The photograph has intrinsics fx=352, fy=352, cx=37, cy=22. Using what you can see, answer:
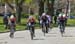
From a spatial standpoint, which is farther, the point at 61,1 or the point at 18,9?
the point at 61,1

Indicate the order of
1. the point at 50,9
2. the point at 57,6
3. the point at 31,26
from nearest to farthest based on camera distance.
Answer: the point at 31,26, the point at 50,9, the point at 57,6

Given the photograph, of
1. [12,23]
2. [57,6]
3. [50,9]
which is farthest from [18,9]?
[57,6]

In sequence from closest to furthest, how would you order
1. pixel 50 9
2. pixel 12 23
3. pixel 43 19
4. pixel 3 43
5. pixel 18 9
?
pixel 3 43 < pixel 12 23 < pixel 43 19 < pixel 18 9 < pixel 50 9

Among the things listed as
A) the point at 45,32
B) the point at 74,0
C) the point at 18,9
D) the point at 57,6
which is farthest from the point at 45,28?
the point at 74,0

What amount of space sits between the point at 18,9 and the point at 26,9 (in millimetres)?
61451

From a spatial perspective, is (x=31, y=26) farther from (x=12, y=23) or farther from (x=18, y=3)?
(x=18, y=3)

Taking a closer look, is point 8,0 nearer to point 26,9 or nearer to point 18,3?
point 18,3

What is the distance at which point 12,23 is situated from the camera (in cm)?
2484

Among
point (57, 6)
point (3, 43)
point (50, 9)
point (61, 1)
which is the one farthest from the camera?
point (61, 1)

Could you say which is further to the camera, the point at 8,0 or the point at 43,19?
the point at 8,0

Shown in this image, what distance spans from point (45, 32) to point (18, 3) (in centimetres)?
1728

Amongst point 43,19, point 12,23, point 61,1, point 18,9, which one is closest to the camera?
point 12,23

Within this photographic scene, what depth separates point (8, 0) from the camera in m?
47.8

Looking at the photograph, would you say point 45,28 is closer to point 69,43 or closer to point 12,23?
point 12,23
